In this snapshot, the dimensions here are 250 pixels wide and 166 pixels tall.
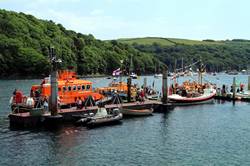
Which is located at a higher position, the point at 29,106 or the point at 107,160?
the point at 29,106

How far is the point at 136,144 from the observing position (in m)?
43.1

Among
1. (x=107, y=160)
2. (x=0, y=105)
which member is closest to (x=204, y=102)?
(x=0, y=105)

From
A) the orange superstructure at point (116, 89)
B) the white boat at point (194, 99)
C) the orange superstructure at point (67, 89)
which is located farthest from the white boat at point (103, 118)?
the white boat at point (194, 99)

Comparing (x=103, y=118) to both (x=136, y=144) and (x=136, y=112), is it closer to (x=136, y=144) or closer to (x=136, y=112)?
(x=136, y=112)

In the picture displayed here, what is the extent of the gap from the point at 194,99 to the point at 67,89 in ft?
91.7

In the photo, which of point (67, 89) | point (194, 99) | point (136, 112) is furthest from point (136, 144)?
point (194, 99)

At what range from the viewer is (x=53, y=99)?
5031 centimetres

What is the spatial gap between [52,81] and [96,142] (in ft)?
35.4

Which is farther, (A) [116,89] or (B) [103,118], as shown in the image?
(A) [116,89]

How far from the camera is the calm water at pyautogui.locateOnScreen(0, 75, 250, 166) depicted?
37125 millimetres

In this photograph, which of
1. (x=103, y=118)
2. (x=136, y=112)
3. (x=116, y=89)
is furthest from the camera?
(x=116, y=89)

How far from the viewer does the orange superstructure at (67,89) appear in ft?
199

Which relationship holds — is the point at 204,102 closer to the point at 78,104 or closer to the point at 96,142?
the point at 78,104

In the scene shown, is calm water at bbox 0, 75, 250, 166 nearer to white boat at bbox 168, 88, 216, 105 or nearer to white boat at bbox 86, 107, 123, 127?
white boat at bbox 86, 107, 123, 127
